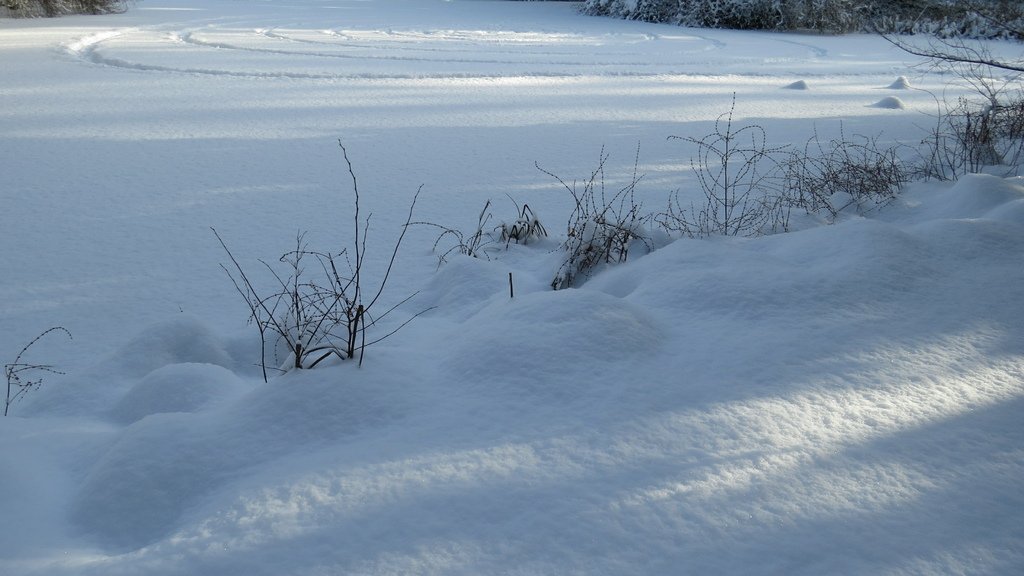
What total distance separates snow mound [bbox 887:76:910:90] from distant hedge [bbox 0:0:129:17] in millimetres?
13384

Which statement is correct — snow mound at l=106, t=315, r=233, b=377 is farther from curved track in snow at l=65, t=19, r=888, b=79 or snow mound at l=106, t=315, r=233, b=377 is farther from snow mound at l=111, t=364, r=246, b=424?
curved track in snow at l=65, t=19, r=888, b=79

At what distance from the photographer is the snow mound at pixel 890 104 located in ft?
25.7

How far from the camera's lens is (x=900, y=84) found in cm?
936

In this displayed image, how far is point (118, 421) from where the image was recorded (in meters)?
2.27

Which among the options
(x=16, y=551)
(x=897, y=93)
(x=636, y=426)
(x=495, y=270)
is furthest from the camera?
(x=897, y=93)

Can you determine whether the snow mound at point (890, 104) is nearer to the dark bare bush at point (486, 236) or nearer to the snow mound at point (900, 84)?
the snow mound at point (900, 84)

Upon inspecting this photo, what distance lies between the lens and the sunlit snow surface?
155 centimetres

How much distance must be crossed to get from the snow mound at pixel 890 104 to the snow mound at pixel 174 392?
23.2 ft

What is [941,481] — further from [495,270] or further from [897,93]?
[897,93]

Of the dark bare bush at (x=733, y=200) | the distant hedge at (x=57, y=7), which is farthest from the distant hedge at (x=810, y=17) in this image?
the dark bare bush at (x=733, y=200)

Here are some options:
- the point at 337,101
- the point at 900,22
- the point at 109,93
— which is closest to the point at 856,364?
the point at 337,101

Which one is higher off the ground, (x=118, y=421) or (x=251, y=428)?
(x=251, y=428)

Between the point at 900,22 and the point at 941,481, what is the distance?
1810cm

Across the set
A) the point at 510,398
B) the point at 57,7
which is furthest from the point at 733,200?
the point at 57,7
